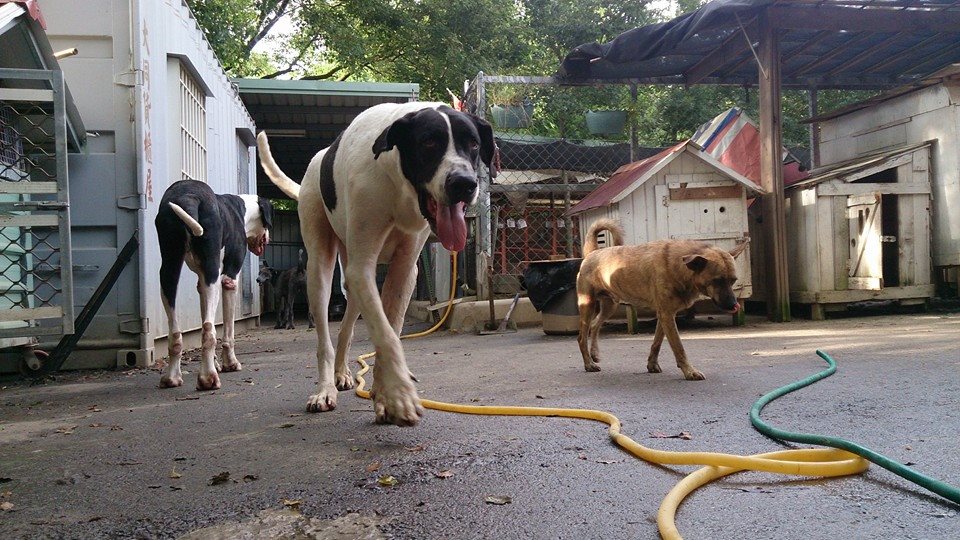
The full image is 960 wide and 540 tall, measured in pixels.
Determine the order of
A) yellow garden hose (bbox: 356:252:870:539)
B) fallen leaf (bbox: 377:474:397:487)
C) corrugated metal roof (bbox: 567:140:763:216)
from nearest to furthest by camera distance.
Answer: yellow garden hose (bbox: 356:252:870:539), fallen leaf (bbox: 377:474:397:487), corrugated metal roof (bbox: 567:140:763:216)

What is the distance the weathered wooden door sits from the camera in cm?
891

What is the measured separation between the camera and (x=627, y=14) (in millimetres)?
23125

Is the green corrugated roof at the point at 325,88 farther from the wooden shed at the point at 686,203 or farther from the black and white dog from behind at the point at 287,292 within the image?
the wooden shed at the point at 686,203

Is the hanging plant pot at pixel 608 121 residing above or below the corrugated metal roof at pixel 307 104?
below

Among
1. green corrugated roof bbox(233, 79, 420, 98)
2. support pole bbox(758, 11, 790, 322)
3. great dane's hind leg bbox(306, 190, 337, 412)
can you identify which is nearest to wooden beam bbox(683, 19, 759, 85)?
support pole bbox(758, 11, 790, 322)

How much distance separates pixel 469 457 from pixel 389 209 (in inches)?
50.9

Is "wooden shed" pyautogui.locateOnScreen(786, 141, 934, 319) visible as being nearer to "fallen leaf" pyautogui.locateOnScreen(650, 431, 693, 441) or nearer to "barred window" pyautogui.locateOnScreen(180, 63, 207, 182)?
"fallen leaf" pyautogui.locateOnScreen(650, 431, 693, 441)

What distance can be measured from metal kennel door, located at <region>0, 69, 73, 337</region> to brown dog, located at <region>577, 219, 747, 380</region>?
420cm

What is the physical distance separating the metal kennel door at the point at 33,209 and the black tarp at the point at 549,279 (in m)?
5.33

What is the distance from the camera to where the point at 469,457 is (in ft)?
9.12

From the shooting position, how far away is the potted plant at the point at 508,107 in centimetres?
1117

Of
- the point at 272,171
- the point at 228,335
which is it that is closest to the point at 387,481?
the point at 272,171

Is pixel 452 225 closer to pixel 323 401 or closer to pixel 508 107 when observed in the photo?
pixel 323 401

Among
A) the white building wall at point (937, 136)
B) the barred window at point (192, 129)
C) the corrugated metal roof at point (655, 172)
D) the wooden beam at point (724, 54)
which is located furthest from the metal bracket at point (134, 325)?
the white building wall at point (937, 136)
